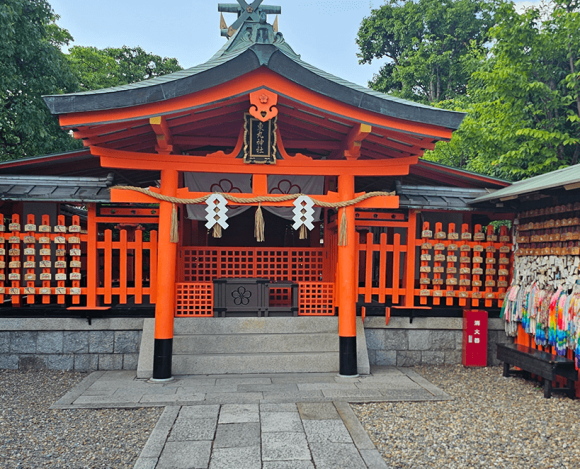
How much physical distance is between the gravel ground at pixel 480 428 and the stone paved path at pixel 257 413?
0.83ft

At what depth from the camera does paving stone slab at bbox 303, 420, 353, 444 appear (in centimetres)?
458

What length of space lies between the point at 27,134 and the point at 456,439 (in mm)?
12052

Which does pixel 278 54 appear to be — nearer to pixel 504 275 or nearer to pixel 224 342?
pixel 224 342

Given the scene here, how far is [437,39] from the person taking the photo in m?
25.5

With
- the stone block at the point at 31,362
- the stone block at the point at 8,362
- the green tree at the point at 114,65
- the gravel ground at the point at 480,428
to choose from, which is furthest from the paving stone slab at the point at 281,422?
the green tree at the point at 114,65

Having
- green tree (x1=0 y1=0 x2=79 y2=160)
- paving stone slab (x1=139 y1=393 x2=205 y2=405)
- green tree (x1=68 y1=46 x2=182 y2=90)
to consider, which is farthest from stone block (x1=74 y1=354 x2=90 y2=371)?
green tree (x1=68 y1=46 x2=182 y2=90)

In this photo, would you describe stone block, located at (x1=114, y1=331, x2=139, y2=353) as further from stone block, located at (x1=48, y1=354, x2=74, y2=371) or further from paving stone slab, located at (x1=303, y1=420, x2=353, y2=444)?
paving stone slab, located at (x1=303, y1=420, x2=353, y2=444)

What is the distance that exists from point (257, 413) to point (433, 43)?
1009 inches

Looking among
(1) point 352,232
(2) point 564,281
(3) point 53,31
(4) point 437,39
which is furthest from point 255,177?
(4) point 437,39

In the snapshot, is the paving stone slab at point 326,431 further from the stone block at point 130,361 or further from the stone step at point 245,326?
the stone block at point 130,361

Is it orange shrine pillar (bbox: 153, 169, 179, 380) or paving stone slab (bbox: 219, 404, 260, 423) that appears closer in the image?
paving stone slab (bbox: 219, 404, 260, 423)

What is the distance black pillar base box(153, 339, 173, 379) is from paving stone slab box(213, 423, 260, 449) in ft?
6.45

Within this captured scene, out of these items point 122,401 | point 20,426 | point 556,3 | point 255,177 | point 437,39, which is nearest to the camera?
point 20,426

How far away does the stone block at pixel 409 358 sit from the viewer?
772cm
